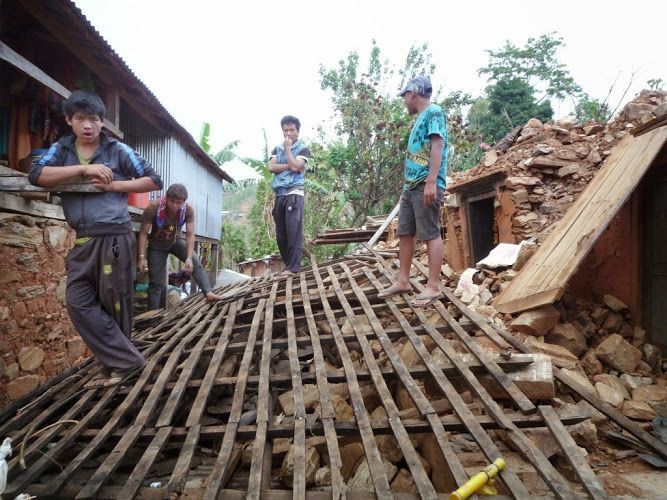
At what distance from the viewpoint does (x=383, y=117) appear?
13.4m

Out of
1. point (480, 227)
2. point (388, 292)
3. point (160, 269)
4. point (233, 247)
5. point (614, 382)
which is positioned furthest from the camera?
point (233, 247)

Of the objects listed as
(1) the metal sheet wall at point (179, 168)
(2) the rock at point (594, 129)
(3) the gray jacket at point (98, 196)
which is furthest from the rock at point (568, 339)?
(1) the metal sheet wall at point (179, 168)

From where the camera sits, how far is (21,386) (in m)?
2.90

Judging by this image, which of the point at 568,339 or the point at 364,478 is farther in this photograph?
the point at 568,339

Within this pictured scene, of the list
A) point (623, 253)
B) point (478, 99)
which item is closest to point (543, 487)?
point (623, 253)

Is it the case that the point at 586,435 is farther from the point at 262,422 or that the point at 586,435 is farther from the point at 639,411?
the point at 262,422

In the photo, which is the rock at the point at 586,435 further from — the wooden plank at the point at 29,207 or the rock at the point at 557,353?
the wooden plank at the point at 29,207

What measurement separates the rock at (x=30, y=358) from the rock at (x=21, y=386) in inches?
2.8

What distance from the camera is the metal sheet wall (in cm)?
658

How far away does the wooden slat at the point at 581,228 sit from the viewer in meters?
2.74

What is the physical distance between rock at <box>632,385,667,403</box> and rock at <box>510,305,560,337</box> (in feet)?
1.99

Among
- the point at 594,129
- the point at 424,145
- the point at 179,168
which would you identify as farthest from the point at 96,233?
the point at 179,168

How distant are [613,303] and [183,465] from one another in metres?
3.42

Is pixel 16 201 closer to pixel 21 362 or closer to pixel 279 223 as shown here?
pixel 21 362
